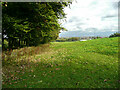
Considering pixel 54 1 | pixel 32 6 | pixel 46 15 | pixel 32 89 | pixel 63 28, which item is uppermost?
pixel 54 1

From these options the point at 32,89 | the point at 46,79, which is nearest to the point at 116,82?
the point at 46,79

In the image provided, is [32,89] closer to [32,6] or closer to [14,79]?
[14,79]

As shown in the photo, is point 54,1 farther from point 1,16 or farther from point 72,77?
point 72,77

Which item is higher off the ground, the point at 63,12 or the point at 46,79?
the point at 63,12

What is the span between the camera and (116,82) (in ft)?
17.5

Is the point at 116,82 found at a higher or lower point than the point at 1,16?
lower

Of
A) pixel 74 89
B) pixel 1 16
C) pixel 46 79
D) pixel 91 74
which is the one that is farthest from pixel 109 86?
pixel 1 16

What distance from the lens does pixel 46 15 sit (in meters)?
11.8

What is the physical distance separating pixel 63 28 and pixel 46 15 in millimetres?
4138

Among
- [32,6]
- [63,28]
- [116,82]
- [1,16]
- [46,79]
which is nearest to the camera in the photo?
[116,82]

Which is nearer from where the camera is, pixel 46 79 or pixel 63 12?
pixel 46 79

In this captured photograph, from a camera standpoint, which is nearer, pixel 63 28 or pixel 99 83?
pixel 99 83

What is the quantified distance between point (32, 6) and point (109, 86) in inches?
467

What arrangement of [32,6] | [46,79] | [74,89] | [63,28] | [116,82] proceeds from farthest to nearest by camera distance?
[63,28] → [32,6] → [46,79] → [116,82] → [74,89]
